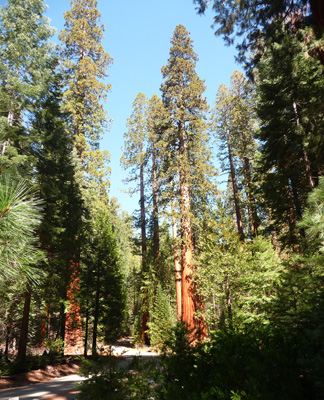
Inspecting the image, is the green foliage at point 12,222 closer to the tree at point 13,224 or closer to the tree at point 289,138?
the tree at point 13,224

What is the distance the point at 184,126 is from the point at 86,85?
32.7ft

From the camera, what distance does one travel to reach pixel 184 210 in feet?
42.7

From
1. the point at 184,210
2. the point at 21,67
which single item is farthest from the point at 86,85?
the point at 184,210

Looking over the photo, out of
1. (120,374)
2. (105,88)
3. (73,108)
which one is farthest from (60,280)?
(105,88)

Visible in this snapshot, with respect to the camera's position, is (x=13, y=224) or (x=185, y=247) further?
(x=185, y=247)

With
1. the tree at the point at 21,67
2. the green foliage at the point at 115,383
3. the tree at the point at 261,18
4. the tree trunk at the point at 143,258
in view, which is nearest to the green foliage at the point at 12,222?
the green foliage at the point at 115,383

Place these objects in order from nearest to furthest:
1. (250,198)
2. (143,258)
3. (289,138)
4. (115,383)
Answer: (115,383), (289,138), (250,198), (143,258)

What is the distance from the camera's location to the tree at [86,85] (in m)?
19.1

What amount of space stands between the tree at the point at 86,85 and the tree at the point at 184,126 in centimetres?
695

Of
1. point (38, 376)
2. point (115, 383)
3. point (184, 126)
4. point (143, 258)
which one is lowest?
point (38, 376)

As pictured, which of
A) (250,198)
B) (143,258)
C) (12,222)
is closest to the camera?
(12,222)

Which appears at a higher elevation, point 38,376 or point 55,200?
point 55,200

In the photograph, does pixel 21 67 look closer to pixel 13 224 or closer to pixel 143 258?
pixel 13 224

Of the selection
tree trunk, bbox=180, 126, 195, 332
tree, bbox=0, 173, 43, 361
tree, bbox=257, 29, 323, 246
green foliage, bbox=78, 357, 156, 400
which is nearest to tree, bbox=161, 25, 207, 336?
tree trunk, bbox=180, 126, 195, 332
